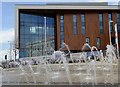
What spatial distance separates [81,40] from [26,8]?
1250 centimetres

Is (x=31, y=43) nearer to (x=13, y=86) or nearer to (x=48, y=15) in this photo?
(x=48, y=15)

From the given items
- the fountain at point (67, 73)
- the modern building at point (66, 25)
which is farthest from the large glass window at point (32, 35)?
the fountain at point (67, 73)

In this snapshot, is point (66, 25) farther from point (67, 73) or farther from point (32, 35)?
point (67, 73)

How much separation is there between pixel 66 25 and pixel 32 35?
709 cm

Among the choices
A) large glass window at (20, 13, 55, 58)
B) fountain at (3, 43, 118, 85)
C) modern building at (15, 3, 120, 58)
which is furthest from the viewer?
large glass window at (20, 13, 55, 58)

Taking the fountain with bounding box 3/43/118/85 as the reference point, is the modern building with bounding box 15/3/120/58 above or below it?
above

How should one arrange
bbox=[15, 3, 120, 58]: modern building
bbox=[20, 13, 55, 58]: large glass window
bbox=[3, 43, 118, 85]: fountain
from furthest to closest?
bbox=[20, 13, 55, 58]: large glass window < bbox=[15, 3, 120, 58]: modern building < bbox=[3, 43, 118, 85]: fountain

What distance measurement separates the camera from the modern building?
53.9 m

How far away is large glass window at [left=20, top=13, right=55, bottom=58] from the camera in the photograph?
54.3m

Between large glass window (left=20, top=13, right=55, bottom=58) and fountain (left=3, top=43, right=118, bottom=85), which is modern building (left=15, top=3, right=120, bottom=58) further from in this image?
fountain (left=3, top=43, right=118, bottom=85)

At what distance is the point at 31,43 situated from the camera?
54.5 meters

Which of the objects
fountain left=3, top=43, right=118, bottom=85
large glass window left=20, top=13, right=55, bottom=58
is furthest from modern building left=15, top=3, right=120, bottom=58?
fountain left=3, top=43, right=118, bottom=85

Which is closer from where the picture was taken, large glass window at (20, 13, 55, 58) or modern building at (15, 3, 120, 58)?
modern building at (15, 3, 120, 58)

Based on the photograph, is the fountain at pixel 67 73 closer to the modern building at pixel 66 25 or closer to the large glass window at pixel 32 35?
the modern building at pixel 66 25
